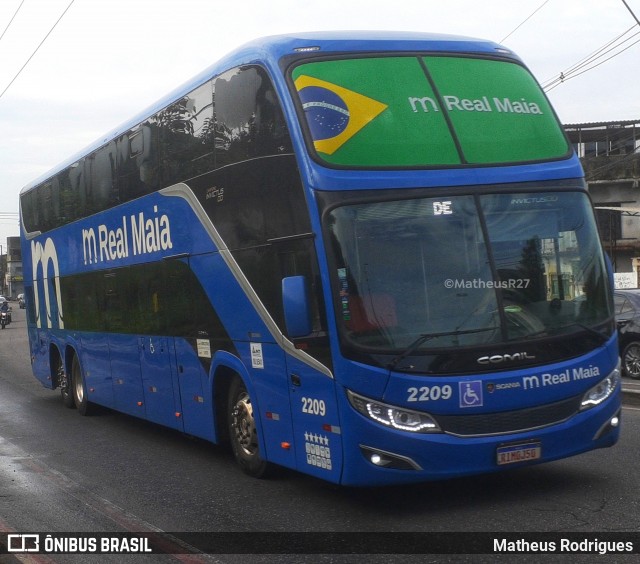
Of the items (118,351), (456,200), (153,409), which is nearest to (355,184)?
(456,200)

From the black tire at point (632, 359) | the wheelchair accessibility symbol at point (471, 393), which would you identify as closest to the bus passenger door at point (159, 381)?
the wheelchair accessibility symbol at point (471, 393)

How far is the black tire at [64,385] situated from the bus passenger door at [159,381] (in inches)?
182

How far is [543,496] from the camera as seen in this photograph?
8117mm

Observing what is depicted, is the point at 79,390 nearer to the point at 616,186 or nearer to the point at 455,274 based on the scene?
the point at 455,274

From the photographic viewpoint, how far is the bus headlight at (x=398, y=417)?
738cm

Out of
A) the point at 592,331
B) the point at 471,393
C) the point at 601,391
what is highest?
the point at 592,331

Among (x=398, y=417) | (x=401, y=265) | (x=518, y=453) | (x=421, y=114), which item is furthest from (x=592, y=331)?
(x=421, y=114)

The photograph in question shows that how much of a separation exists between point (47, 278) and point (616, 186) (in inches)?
Answer: 1526

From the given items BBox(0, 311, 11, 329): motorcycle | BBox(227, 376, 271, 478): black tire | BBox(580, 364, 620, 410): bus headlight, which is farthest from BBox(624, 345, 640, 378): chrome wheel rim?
BBox(0, 311, 11, 329): motorcycle

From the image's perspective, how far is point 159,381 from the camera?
12.3 metres

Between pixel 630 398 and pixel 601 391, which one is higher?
pixel 601 391

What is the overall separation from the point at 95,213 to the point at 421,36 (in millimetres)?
6833

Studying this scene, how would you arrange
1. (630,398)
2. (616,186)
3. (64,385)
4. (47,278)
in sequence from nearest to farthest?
(630,398)
(64,385)
(47,278)
(616,186)

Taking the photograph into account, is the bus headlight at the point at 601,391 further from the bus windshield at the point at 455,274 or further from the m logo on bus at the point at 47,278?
the m logo on bus at the point at 47,278
